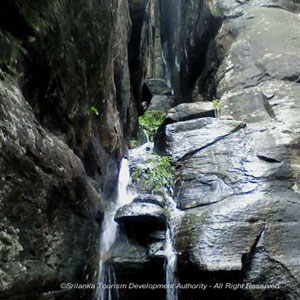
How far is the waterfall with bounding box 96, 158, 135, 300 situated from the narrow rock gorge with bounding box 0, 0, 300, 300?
3cm

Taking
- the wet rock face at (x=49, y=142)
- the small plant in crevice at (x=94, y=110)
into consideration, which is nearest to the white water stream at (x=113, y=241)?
the wet rock face at (x=49, y=142)

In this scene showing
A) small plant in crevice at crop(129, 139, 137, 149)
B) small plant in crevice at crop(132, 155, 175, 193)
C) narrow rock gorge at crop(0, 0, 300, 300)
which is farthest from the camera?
small plant in crevice at crop(129, 139, 137, 149)

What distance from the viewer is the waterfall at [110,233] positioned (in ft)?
17.0

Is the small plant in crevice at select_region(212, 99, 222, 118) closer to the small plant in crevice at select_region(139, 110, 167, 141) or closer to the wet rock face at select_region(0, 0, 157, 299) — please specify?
the small plant in crevice at select_region(139, 110, 167, 141)

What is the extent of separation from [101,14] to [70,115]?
6.19 ft

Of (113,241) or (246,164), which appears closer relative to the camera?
(113,241)

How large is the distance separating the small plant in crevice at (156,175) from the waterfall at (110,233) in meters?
0.29

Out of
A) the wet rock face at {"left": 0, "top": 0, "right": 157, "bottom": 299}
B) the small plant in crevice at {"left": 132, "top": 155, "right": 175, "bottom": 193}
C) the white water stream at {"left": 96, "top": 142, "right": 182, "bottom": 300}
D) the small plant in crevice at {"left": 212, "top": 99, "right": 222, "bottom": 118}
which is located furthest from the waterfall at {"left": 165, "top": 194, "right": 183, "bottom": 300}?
the small plant in crevice at {"left": 212, "top": 99, "right": 222, "bottom": 118}

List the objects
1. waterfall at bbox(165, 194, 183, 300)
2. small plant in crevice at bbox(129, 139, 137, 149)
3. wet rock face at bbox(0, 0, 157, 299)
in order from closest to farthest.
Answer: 1. wet rock face at bbox(0, 0, 157, 299)
2. waterfall at bbox(165, 194, 183, 300)
3. small plant in crevice at bbox(129, 139, 137, 149)

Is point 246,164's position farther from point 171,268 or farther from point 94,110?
point 94,110

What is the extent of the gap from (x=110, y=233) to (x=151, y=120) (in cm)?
787

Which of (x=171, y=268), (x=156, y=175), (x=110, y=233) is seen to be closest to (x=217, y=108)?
(x=156, y=175)

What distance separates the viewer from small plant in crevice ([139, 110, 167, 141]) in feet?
40.7

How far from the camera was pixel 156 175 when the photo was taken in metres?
7.32
